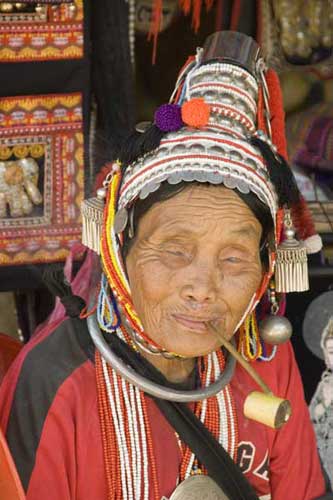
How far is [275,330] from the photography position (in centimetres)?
276

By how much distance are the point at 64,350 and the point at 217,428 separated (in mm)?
446

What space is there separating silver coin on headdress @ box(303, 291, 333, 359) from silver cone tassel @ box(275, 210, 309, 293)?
0.90 m

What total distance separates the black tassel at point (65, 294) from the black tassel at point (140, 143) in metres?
0.36

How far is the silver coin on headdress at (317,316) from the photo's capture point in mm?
3613

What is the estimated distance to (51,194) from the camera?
348 cm

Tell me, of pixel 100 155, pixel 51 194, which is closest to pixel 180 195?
pixel 100 155

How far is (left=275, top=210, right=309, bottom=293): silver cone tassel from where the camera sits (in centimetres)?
271

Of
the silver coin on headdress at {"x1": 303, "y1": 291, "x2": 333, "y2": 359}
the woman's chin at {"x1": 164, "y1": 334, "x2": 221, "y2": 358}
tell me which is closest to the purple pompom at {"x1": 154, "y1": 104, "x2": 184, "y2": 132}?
the woman's chin at {"x1": 164, "y1": 334, "x2": 221, "y2": 358}

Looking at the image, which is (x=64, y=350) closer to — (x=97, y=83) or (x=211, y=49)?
(x=211, y=49)

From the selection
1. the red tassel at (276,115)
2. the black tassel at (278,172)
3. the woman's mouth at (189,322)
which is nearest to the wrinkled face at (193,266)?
the woman's mouth at (189,322)

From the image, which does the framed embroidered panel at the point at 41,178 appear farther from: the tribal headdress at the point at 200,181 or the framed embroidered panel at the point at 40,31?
the tribal headdress at the point at 200,181

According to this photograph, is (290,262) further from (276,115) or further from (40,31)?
(40,31)

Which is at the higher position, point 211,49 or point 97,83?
point 211,49

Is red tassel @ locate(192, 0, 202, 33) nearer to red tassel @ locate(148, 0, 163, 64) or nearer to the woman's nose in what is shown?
red tassel @ locate(148, 0, 163, 64)
